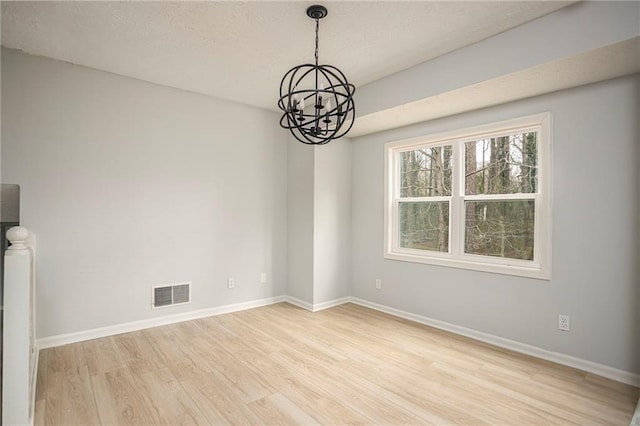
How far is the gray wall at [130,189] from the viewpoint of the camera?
10.0 feet

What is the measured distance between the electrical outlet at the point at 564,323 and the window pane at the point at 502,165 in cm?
110

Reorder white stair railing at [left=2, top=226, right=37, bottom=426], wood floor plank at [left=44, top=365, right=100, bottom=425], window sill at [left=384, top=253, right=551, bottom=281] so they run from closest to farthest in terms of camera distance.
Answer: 1. white stair railing at [left=2, top=226, right=37, bottom=426]
2. wood floor plank at [left=44, top=365, right=100, bottom=425]
3. window sill at [left=384, top=253, right=551, bottom=281]

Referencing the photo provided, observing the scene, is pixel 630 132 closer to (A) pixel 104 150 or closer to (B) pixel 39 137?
(A) pixel 104 150

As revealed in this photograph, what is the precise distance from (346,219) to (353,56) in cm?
225

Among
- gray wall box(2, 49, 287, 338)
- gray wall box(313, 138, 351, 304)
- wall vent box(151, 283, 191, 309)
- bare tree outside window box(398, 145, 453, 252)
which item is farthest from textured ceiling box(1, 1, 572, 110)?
wall vent box(151, 283, 191, 309)

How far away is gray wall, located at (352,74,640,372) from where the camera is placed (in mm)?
2570

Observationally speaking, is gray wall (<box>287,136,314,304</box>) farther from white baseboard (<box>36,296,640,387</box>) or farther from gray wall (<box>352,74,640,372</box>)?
gray wall (<box>352,74,640,372</box>)

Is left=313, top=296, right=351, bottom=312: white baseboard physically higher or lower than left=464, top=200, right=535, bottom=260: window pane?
lower

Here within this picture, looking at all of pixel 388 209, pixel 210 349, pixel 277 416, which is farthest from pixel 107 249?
pixel 388 209

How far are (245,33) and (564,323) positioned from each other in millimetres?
3466

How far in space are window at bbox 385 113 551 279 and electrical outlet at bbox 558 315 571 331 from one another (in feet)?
1.11

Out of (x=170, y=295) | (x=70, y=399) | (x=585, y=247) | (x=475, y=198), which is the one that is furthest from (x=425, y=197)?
(x=70, y=399)

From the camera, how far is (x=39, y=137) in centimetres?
304

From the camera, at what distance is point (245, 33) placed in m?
2.64
